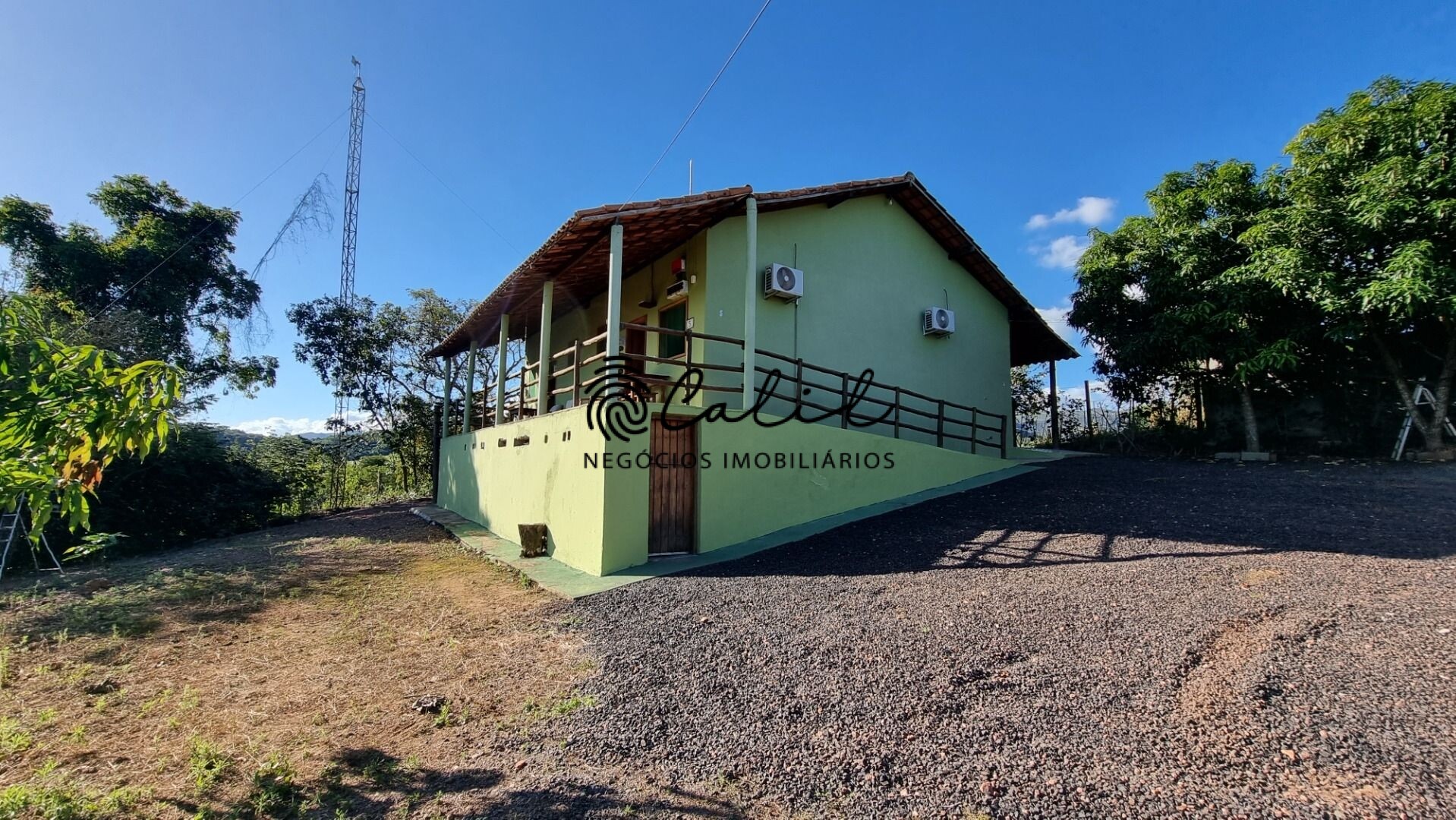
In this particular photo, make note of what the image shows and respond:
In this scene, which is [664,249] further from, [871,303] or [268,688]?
[268,688]

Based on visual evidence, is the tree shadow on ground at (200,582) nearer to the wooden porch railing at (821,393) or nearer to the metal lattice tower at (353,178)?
the wooden porch railing at (821,393)

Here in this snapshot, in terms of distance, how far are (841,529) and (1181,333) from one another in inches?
312

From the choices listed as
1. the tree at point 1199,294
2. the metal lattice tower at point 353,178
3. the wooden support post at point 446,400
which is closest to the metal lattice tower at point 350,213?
the metal lattice tower at point 353,178

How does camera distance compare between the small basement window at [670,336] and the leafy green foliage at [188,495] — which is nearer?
the small basement window at [670,336]

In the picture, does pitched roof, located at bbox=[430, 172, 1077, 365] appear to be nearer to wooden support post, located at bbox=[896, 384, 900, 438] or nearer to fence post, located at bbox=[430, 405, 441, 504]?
fence post, located at bbox=[430, 405, 441, 504]

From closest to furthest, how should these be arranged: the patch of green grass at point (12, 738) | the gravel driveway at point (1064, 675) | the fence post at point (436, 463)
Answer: the gravel driveway at point (1064, 675)
the patch of green grass at point (12, 738)
the fence post at point (436, 463)

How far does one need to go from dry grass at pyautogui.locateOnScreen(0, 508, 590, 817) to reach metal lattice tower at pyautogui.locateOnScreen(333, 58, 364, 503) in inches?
494

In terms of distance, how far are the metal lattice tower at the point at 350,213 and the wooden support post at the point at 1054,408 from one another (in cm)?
2008

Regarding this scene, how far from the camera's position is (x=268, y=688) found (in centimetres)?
387

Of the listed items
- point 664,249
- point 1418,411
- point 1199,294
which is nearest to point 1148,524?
point 1199,294

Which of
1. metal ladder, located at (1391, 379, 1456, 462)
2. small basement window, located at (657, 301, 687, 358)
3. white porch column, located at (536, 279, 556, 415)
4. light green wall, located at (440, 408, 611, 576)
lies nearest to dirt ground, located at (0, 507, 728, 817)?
light green wall, located at (440, 408, 611, 576)

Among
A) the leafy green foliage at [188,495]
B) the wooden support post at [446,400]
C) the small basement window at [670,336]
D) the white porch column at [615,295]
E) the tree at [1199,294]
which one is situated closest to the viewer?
the white porch column at [615,295]

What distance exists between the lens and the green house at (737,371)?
6.97m

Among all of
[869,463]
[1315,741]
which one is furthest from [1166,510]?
[1315,741]
